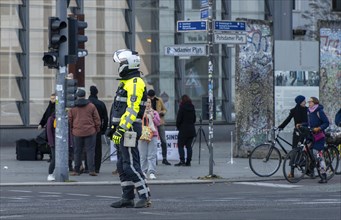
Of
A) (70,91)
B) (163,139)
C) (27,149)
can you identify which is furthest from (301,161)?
(27,149)

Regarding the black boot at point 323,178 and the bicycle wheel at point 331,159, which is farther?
the bicycle wheel at point 331,159

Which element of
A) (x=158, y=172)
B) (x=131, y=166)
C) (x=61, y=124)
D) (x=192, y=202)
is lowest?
(x=158, y=172)

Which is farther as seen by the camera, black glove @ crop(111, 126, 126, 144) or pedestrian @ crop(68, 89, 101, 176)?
pedestrian @ crop(68, 89, 101, 176)

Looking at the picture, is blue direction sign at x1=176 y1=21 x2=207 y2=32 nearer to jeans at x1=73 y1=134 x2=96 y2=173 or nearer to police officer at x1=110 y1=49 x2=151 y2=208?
jeans at x1=73 y1=134 x2=96 y2=173

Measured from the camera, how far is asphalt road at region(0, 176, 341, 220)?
504 inches

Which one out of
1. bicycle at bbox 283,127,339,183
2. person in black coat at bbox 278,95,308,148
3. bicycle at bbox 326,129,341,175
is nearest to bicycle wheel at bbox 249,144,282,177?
person in black coat at bbox 278,95,308,148

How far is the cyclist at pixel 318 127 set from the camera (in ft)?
63.8

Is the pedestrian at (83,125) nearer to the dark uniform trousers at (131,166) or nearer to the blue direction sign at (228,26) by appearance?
the blue direction sign at (228,26)

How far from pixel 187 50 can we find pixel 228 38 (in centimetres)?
88

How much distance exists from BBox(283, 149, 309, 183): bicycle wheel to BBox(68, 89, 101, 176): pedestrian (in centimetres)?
397

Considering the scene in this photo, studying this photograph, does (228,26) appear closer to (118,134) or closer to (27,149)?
(27,149)

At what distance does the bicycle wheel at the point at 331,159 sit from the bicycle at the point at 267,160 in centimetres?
98

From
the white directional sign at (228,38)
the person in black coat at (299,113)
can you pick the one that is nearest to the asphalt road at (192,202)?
the person in black coat at (299,113)

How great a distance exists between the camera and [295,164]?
19359 millimetres
